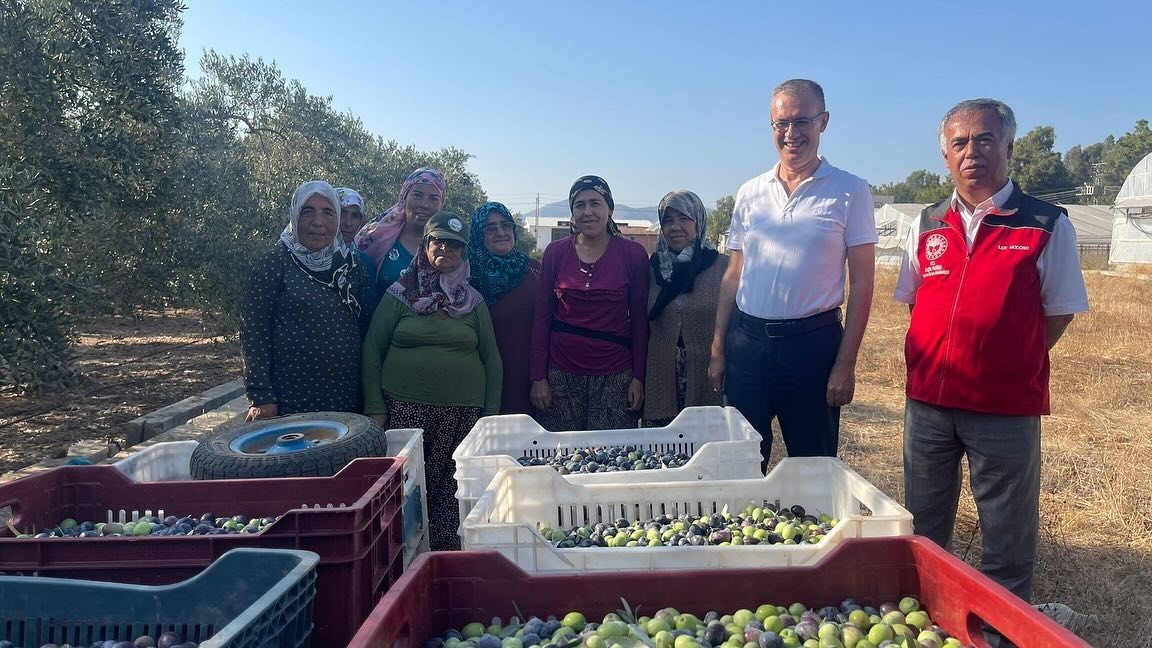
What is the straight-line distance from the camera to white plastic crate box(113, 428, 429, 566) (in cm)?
259

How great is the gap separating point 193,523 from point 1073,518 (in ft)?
16.4

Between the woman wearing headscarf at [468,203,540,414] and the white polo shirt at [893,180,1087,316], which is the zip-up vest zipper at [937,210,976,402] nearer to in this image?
the white polo shirt at [893,180,1087,316]

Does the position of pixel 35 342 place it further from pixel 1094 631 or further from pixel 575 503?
pixel 1094 631

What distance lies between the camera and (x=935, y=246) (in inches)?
113

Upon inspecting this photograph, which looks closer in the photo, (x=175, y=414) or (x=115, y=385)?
(x=175, y=414)

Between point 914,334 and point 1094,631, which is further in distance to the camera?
point 1094,631

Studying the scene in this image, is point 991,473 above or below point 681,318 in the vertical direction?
below

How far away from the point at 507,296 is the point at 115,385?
7097 millimetres

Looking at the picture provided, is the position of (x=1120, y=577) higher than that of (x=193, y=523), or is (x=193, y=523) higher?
(x=193, y=523)

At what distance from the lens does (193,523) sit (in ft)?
7.48

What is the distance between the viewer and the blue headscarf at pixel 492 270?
4.28 m

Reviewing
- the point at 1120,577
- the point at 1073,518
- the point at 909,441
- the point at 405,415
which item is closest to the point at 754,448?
the point at 909,441

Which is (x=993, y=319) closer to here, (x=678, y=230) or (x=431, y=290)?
(x=678, y=230)

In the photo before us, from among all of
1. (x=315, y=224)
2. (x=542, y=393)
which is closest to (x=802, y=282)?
(x=542, y=393)
